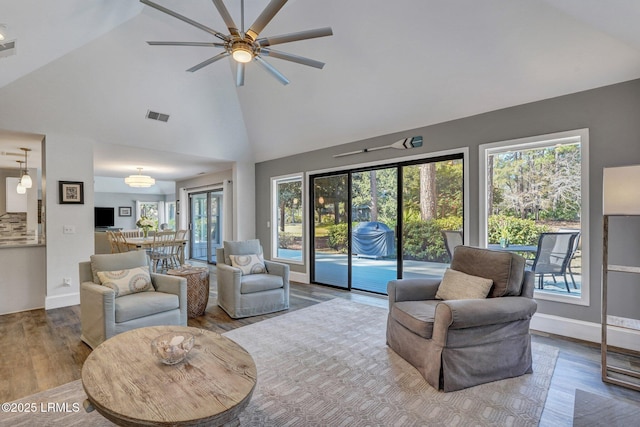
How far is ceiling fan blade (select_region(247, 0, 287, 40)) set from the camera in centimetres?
216

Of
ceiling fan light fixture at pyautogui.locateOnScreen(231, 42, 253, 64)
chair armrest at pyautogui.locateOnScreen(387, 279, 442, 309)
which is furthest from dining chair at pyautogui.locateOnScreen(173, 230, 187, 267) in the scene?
chair armrest at pyautogui.locateOnScreen(387, 279, 442, 309)

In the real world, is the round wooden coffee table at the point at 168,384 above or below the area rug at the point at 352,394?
above

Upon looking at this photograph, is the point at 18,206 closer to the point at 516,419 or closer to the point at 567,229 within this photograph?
the point at 516,419

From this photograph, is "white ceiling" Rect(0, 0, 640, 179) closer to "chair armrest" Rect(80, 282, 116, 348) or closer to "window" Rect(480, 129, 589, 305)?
"window" Rect(480, 129, 589, 305)

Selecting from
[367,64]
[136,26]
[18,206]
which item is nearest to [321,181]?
[367,64]

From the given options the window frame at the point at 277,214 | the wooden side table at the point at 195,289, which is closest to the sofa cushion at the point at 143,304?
the wooden side table at the point at 195,289

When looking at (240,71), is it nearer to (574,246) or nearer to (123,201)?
(574,246)

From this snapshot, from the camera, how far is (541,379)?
2422 mm

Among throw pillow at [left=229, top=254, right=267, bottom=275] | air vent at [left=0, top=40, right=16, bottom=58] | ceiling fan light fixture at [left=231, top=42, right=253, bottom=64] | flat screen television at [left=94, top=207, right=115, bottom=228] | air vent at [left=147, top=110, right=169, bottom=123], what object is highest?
air vent at [left=147, top=110, right=169, bottom=123]

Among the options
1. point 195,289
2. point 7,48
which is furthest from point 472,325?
point 7,48

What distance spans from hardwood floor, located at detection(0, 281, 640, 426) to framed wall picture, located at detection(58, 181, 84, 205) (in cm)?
151

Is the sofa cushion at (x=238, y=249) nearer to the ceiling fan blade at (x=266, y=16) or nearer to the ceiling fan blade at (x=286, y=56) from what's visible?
the ceiling fan blade at (x=286, y=56)

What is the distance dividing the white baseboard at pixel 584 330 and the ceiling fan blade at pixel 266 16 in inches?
156

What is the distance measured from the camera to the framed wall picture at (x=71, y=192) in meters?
4.42
